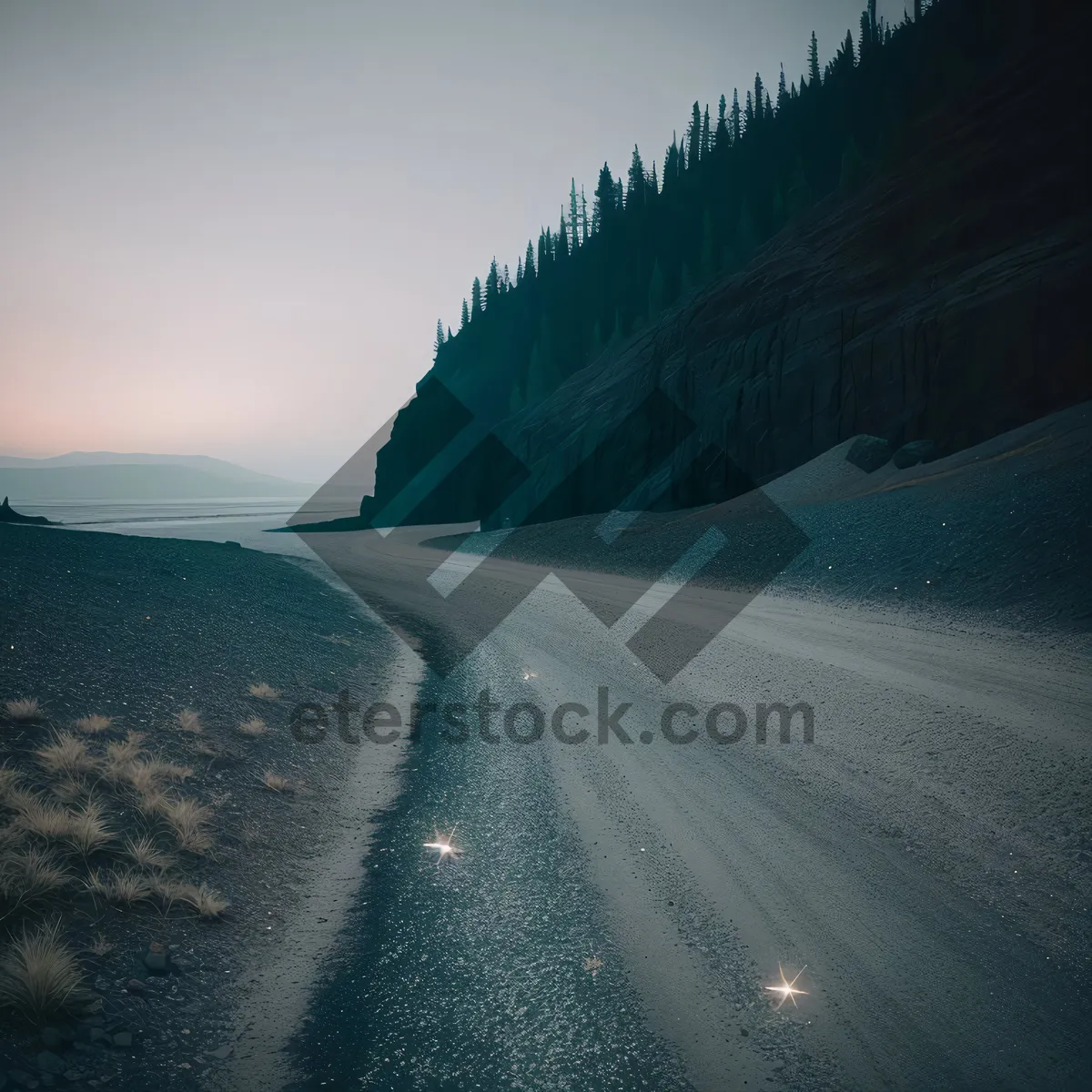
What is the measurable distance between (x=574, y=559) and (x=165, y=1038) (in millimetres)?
30411

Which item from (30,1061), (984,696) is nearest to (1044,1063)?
(30,1061)

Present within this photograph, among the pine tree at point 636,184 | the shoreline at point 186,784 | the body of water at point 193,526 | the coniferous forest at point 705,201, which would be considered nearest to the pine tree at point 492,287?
the coniferous forest at point 705,201

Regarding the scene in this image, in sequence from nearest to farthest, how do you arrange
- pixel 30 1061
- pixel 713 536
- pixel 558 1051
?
pixel 30 1061
pixel 558 1051
pixel 713 536

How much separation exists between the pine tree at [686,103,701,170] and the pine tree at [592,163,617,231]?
12.0 metres

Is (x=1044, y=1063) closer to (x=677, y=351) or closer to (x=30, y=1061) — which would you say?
(x=30, y=1061)

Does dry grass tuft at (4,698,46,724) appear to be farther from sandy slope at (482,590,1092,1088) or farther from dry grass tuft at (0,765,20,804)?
sandy slope at (482,590,1092,1088)

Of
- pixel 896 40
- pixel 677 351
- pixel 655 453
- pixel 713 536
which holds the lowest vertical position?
pixel 713 536

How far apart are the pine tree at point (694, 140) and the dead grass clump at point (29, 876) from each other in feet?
358

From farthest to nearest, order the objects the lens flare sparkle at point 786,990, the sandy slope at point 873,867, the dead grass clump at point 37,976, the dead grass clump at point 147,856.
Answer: the dead grass clump at point 147,856 → the lens flare sparkle at point 786,990 → the sandy slope at point 873,867 → the dead grass clump at point 37,976

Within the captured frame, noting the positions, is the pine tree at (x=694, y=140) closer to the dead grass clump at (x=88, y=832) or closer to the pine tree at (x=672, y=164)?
the pine tree at (x=672, y=164)

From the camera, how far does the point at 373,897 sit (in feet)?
17.8

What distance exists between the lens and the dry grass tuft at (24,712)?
6977mm

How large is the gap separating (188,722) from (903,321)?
36.2m

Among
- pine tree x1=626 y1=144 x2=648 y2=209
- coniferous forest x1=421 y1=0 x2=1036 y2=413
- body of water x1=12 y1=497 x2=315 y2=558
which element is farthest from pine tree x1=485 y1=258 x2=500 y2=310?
body of water x1=12 y1=497 x2=315 y2=558
